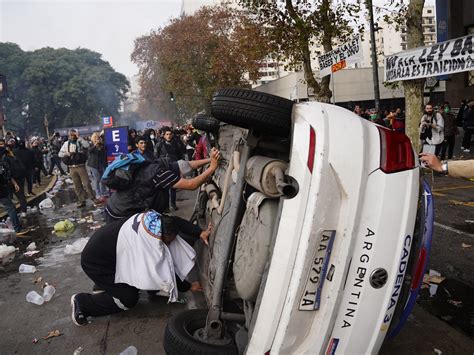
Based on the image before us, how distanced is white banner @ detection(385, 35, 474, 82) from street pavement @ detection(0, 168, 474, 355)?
13.4ft

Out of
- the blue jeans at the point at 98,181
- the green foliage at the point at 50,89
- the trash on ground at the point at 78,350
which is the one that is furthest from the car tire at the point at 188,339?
the green foliage at the point at 50,89

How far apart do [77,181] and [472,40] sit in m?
9.95

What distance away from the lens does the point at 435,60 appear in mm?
9539

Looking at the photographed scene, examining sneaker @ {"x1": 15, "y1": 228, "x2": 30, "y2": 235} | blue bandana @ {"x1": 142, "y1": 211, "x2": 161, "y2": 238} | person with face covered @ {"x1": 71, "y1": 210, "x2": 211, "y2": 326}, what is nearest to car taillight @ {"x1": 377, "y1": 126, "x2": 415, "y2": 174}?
person with face covered @ {"x1": 71, "y1": 210, "x2": 211, "y2": 326}

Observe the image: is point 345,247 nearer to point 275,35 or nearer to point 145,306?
point 145,306

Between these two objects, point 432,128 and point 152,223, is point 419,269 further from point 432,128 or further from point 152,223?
point 432,128

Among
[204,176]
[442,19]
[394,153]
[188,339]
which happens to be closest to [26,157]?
[204,176]

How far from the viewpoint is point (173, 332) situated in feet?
8.87

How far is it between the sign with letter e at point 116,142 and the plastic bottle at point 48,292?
6033 millimetres

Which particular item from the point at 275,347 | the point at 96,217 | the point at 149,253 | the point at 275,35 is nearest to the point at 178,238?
the point at 149,253

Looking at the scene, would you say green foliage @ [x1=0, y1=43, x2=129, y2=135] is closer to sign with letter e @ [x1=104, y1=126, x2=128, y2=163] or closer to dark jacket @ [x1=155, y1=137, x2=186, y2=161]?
sign with letter e @ [x1=104, y1=126, x2=128, y2=163]

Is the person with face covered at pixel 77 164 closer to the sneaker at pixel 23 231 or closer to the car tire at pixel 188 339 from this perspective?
the sneaker at pixel 23 231

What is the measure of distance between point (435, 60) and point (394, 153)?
28.7ft

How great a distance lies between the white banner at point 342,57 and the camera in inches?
355
